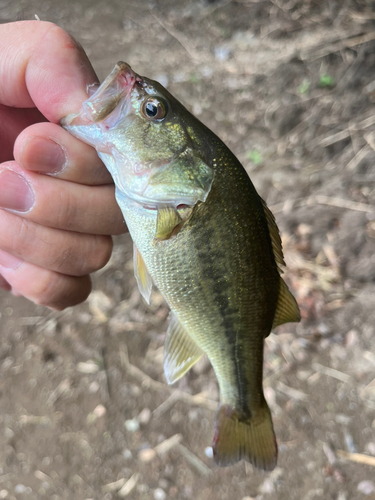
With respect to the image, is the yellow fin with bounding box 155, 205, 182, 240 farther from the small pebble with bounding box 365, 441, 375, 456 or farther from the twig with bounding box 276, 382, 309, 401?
the small pebble with bounding box 365, 441, 375, 456

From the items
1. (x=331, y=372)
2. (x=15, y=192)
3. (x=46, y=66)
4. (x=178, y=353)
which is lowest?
(x=331, y=372)

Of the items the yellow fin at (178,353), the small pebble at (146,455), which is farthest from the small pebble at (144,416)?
the yellow fin at (178,353)

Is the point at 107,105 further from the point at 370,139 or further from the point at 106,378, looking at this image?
the point at 370,139

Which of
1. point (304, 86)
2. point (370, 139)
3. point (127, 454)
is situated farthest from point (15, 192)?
point (304, 86)

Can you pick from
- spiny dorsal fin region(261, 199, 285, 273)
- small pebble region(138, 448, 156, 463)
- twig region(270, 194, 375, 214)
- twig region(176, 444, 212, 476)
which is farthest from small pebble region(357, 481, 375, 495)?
twig region(270, 194, 375, 214)

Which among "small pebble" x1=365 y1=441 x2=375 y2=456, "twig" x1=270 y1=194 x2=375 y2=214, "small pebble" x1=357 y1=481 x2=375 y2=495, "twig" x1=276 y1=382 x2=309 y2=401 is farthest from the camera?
"twig" x1=270 y1=194 x2=375 y2=214

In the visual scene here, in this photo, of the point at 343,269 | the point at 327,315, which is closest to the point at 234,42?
the point at 343,269

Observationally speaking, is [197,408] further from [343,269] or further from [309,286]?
[343,269]
